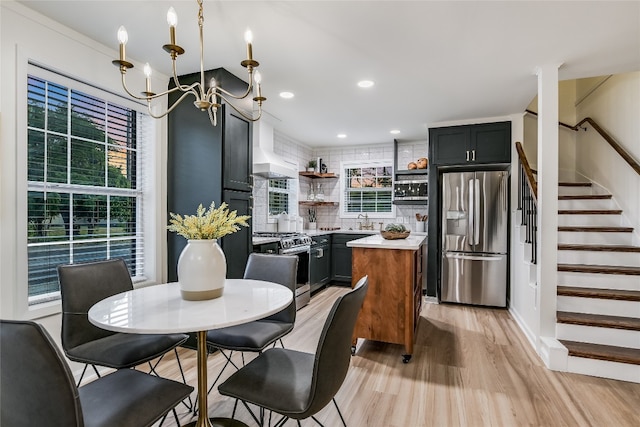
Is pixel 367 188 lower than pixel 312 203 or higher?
higher

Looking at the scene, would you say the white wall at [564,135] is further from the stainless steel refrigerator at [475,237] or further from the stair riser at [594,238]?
the stair riser at [594,238]

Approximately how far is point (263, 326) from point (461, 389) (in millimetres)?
1472

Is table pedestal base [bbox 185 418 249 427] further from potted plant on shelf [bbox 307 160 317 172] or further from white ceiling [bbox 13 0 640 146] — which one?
potted plant on shelf [bbox 307 160 317 172]

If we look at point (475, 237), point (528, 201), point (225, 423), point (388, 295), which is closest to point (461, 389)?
point (388, 295)

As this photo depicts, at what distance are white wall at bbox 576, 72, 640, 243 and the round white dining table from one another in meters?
3.91

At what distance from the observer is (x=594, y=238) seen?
3.55 meters

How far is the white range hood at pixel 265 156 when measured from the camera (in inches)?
153

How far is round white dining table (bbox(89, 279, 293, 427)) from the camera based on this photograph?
125 centimetres

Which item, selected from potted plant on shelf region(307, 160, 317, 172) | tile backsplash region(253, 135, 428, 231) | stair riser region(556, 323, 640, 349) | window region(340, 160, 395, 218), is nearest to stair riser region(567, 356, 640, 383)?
stair riser region(556, 323, 640, 349)

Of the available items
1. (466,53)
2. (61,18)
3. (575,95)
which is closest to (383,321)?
(466,53)

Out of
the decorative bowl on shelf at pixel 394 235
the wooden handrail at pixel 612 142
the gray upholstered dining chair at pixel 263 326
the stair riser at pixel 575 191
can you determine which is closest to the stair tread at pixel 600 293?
the wooden handrail at pixel 612 142

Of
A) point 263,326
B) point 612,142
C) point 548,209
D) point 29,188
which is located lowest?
point 263,326

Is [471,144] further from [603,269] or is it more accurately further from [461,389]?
[461,389]

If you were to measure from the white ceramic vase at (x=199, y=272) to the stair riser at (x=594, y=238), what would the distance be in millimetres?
3787
